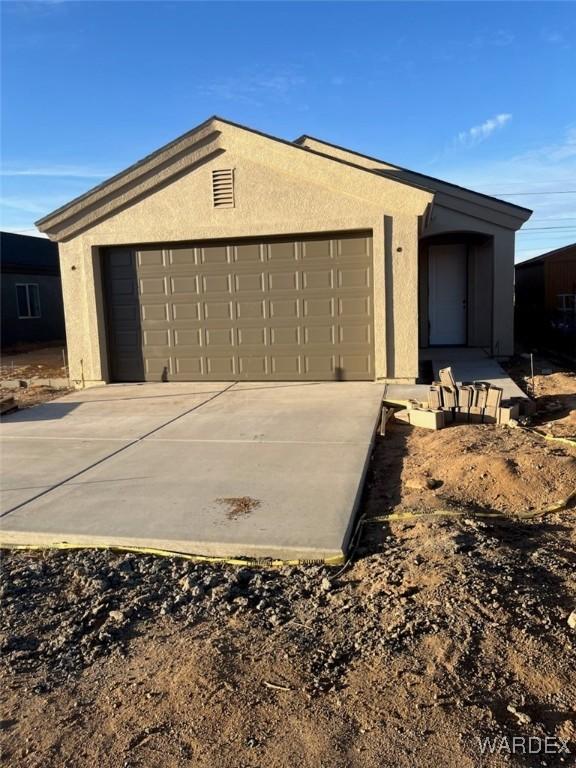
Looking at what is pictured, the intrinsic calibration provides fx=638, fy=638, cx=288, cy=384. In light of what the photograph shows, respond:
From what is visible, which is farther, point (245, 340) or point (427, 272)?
point (427, 272)

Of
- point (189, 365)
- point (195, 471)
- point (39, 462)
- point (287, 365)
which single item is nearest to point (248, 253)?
point (287, 365)

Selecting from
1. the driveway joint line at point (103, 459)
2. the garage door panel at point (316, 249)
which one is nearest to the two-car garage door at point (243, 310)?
the garage door panel at point (316, 249)

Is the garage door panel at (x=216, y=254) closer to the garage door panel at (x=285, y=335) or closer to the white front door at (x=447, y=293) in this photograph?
the garage door panel at (x=285, y=335)

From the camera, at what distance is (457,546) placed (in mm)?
4238

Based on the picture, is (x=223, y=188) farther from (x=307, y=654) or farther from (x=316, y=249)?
(x=307, y=654)

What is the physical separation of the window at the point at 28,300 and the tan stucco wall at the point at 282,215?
14001 millimetres

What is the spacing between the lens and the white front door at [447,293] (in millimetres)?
15805

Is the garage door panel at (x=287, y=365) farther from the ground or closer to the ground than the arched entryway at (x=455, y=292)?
closer to the ground

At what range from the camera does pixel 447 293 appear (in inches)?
629

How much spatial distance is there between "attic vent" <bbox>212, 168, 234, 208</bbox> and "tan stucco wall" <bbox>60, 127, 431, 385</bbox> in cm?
9

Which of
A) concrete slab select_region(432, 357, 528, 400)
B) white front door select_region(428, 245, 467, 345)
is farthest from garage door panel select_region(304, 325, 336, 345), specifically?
white front door select_region(428, 245, 467, 345)

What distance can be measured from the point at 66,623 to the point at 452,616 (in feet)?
7.10

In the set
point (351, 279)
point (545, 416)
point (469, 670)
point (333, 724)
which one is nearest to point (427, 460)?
point (545, 416)

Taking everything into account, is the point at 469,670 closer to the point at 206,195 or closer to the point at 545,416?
the point at 545,416
